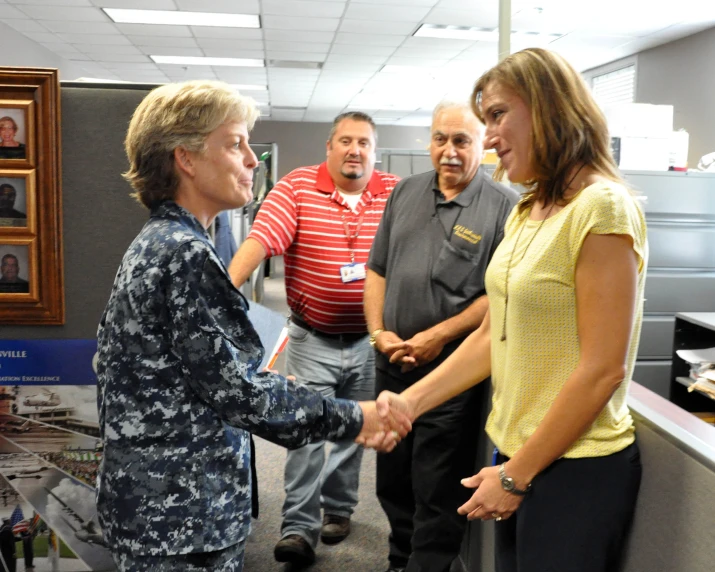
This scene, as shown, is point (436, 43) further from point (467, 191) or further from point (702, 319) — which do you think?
point (467, 191)

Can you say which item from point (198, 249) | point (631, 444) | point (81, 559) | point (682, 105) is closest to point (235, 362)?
point (198, 249)

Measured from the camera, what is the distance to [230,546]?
44.3 inches

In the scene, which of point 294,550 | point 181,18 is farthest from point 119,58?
point 294,550

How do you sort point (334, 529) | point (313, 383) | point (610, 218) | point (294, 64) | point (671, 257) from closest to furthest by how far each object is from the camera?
point (610, 218)
point (313, 383)
point (334, 529)
point (671, 257)
point (294, 64)

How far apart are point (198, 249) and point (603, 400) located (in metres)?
0.65

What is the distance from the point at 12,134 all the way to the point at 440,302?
1.18 metres

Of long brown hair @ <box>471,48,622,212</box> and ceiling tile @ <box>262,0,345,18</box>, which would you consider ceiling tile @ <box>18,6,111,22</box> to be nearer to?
ceiling tile @ <box>262,0,345,18</box>

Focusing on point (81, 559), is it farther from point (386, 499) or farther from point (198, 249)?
point (198, 249)

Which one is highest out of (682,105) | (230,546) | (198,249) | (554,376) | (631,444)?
(682,105)

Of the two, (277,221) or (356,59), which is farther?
(356,59)

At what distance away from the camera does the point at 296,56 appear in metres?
8.23

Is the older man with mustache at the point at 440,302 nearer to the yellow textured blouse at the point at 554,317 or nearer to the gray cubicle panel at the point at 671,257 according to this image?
the yellow textured blouse at the point at 554,317

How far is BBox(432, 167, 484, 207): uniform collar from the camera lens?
1.92 metres

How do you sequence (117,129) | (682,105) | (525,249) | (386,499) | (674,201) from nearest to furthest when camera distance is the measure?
(525,249) → (117,129) → (386,499) → (674,201) → (682,105)
